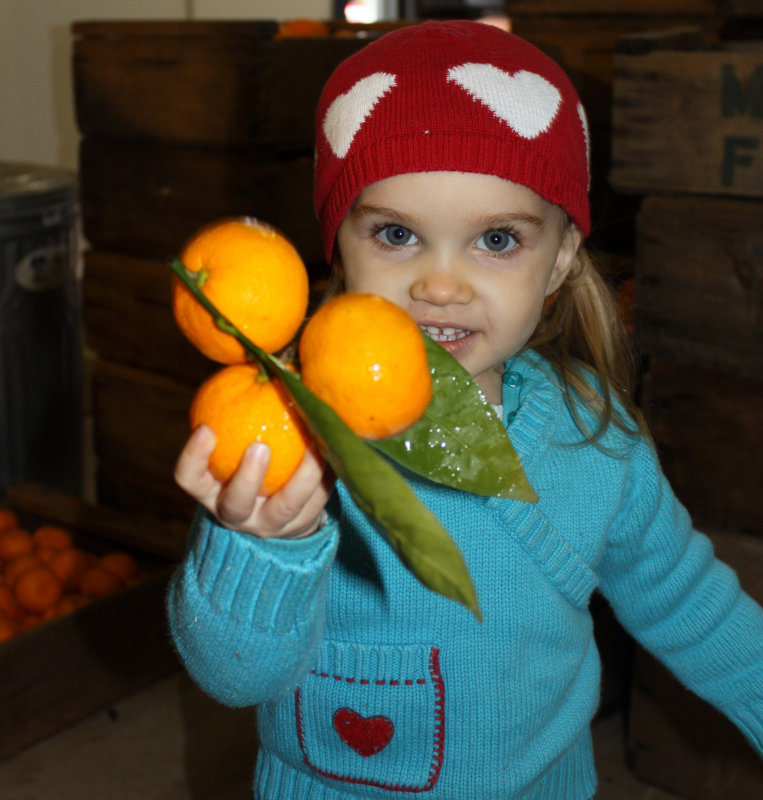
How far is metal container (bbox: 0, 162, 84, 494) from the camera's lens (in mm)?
2307

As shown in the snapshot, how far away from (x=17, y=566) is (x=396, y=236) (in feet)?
4.15

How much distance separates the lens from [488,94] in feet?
3.06

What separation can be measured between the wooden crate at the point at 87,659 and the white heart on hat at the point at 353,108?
1.04 metres

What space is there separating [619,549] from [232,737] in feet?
3.04

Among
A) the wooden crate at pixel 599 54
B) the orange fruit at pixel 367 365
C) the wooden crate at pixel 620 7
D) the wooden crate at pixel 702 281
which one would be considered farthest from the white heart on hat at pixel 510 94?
the wooden crate at pixel 620 7

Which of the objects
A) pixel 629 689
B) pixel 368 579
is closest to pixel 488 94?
pixel 368 579

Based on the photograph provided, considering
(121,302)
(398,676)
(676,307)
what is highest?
(676,307)

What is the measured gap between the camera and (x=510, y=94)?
3.09 feet

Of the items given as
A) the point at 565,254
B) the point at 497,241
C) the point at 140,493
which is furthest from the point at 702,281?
the point at 140,493

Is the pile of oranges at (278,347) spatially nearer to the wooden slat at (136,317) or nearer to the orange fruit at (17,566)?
the orange fruit at (17,566)

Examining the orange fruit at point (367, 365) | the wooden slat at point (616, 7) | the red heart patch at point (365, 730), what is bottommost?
the red heart patch at point (365, 730)

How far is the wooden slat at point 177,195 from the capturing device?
6.87ft

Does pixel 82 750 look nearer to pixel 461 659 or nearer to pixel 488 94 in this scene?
pixel 461 659

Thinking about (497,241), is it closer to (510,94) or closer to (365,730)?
(510,94)
